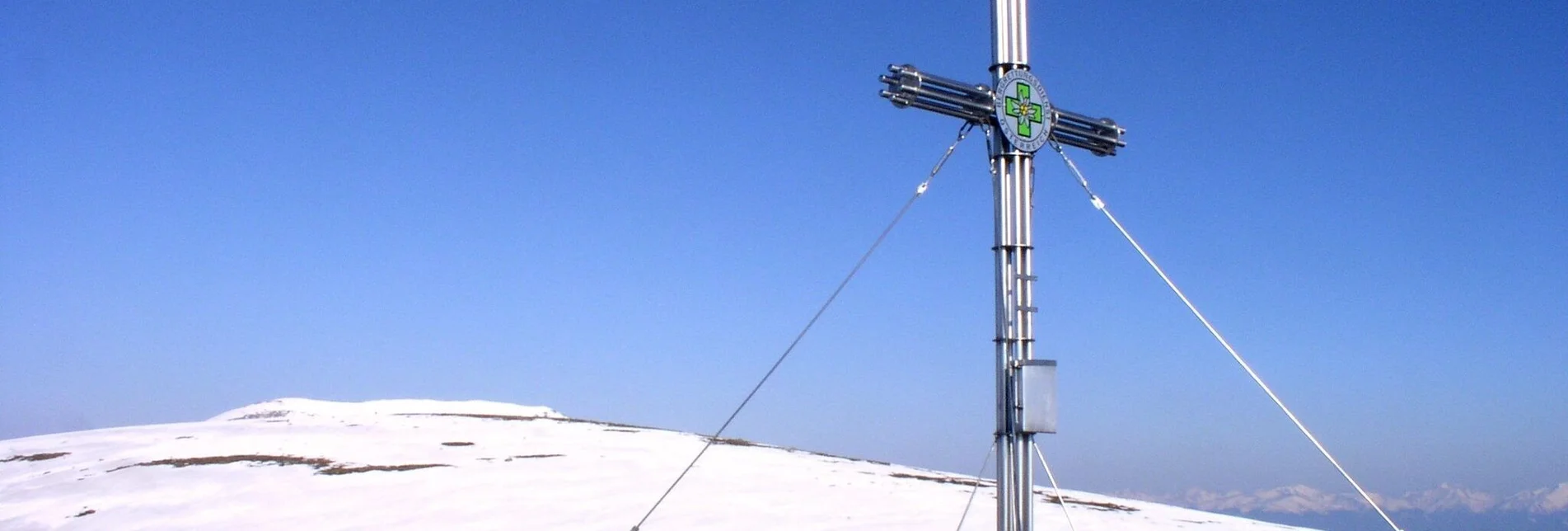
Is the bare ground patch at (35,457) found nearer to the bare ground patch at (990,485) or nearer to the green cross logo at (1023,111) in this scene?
the bare ground patch at (990,485)

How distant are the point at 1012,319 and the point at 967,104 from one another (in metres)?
2.33

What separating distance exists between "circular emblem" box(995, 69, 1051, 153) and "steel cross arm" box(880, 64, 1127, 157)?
12 cm

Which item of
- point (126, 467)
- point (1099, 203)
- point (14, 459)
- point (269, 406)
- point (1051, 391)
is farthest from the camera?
point (269, 406)

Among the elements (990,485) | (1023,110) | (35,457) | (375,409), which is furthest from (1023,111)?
(375,409)

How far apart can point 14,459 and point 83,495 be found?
26.1 feet

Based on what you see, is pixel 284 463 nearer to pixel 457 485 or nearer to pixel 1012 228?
pixel 457 485

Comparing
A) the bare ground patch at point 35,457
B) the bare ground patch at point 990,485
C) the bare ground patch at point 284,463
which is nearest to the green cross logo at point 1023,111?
the bare ground patch at point 990,485

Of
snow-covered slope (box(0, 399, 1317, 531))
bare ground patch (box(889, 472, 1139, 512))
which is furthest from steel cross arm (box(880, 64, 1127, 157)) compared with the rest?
bare ground patch (box(889, 472, 1139, 512))

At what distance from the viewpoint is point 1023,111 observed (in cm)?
1314

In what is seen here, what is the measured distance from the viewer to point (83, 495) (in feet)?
80.9

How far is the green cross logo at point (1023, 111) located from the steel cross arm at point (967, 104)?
0.86ft

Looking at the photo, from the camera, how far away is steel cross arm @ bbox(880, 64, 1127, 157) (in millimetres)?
12148

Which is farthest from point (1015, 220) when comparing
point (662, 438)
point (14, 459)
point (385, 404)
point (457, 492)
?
point (385, 404)

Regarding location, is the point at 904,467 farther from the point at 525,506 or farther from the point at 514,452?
the point at 525,506
